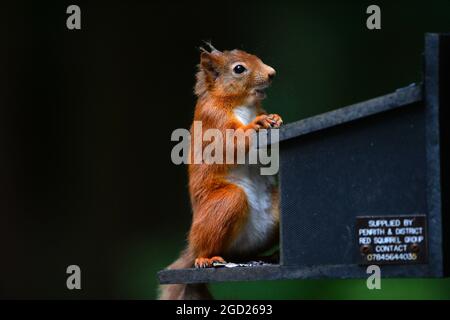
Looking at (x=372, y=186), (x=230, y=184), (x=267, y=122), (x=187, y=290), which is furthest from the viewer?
(x=187, y=290)

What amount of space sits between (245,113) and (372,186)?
1.08 m

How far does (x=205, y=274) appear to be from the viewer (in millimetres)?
5180

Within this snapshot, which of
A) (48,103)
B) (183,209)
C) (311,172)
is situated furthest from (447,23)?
(311,172)

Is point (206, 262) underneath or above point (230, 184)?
underneath

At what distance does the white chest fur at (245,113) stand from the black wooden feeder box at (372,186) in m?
0.62

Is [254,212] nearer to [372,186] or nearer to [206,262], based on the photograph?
[206,262]

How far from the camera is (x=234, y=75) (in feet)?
18.4

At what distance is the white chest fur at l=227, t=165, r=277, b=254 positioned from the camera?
18.1 feet

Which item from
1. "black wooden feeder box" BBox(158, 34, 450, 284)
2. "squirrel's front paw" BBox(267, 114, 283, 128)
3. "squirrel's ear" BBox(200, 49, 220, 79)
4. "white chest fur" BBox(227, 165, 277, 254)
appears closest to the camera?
"black wooden feeder box" BBox(158, 34, 450, 284)

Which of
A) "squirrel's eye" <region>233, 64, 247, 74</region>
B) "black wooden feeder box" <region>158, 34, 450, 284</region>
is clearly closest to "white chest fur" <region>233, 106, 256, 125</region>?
"squirrel's eye" <region>233, 64, 247, 74</region>

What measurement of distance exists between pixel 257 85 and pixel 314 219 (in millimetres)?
1013

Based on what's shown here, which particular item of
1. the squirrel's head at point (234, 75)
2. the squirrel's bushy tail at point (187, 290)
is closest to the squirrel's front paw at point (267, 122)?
the squirrel's head at point (234, 75)

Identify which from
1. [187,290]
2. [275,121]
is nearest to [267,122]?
[275,121]

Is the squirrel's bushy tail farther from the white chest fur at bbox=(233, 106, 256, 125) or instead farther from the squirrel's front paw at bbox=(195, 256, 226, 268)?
the white chest fur at bbox=(233, 106, 256, 125)
